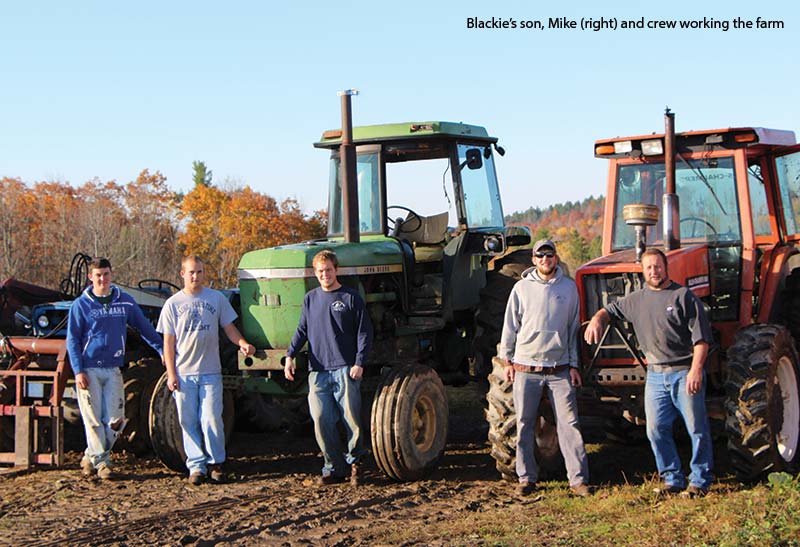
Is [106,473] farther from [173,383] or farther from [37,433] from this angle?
[173,383]

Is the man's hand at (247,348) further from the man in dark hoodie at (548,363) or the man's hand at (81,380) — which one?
the man in dark hoodie at (548,363)

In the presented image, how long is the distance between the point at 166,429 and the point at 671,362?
3.97 metres

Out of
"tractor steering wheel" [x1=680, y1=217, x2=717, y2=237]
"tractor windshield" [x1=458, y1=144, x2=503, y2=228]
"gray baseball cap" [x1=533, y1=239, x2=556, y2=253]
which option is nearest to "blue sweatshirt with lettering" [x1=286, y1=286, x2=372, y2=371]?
"gray baseball cap" [x1=533, y1=239, x2=556, y2=253]

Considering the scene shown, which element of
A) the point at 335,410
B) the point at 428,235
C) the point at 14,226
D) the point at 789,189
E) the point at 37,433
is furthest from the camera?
the point at 14,226

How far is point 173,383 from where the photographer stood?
24.9 ft

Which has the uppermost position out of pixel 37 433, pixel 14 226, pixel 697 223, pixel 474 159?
pixel 14 226

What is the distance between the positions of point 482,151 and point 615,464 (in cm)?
359

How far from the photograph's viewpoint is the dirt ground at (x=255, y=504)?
6031 mm

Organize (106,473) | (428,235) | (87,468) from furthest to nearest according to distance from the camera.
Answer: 1. (428,235)
2. (87,468)
3. (106,473)

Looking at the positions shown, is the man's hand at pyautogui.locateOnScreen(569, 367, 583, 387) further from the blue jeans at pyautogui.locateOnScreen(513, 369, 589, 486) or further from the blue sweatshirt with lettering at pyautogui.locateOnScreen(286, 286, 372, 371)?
the blue sweatshirt with lettering at pyautogui.locateOnScreen(286, 286, 372, 371)

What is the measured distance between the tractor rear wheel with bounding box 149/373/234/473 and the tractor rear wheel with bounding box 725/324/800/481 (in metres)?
4.21

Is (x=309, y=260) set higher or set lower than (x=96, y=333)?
higher

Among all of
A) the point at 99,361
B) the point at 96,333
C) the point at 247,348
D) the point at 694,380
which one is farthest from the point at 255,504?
the point at 694,380

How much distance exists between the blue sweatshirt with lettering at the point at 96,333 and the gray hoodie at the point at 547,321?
2.97 meters
